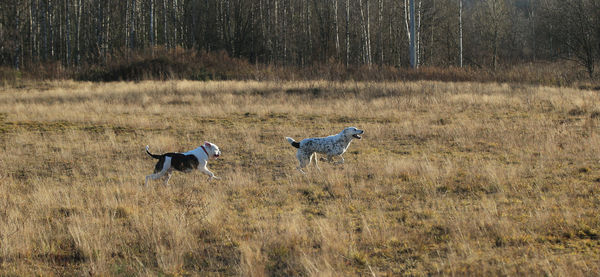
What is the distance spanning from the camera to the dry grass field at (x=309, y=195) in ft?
17.6

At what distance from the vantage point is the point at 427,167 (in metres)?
9.32

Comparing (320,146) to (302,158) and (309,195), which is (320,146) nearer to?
(302,158)

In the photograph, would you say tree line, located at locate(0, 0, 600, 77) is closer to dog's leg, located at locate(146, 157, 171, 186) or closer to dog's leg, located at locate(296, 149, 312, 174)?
dog's leg, located at locate(296, 149, 312, 174)

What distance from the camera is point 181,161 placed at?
862cm

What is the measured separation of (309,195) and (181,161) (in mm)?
2228

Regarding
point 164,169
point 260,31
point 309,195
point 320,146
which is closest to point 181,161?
point 164,169

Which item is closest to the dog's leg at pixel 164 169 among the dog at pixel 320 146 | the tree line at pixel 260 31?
the dog at pixel 320 146

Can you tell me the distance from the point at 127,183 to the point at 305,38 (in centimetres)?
4015

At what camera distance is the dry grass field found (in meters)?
5.38

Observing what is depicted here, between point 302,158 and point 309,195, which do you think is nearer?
point 309,195

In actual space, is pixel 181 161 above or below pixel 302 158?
above

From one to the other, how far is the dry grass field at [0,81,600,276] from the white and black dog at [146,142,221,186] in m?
0.29

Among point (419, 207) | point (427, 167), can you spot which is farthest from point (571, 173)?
point (419, 207)

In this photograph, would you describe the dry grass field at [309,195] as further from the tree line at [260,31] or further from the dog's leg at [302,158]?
the tree line at [260,31]
